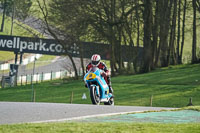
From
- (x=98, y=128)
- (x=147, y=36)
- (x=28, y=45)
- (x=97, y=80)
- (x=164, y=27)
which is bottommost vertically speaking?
(x=98, y=128)

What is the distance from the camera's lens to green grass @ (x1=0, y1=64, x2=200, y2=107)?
3634 centimetres

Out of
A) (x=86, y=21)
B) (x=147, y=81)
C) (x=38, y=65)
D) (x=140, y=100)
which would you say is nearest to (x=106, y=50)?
(x=86, y=21)

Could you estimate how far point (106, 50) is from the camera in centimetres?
5659

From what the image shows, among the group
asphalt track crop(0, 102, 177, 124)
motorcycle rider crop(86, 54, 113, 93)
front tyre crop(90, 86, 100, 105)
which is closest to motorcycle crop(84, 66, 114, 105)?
front tyre crop(90, 86, 100, 105)

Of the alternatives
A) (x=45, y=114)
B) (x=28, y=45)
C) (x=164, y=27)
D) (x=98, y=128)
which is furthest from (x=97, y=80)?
(x=28, y=45)

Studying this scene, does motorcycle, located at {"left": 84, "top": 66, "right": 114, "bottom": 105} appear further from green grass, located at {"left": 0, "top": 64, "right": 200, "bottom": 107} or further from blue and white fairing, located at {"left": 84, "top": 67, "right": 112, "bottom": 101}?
green grass, located at {"left": 0, "top": 64, "right": 200, "bottom": 107}

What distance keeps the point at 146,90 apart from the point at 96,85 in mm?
21700

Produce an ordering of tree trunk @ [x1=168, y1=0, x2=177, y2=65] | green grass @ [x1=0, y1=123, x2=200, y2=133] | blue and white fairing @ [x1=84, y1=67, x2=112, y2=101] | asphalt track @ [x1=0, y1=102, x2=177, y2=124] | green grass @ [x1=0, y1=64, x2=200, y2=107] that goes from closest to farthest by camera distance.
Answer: green grass @ [x1=0, y1=123, x2=200, y2=133], asphalt track @ [x1=0, y1=102, x2=177, y2=124], blue and white fairing @ [x1=84, y1=67, x2=112, y2=101], green grass @ [x1=0, y1=64, x2=200, y2=107], tree trunk @ [x1=168, y1=0, x2=177, y2=65]

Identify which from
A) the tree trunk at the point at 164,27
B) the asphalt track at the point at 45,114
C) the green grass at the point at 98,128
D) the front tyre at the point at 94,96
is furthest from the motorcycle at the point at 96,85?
the tree trunk at the point at 164,27

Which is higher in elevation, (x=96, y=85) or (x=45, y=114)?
(x=96, y=85)

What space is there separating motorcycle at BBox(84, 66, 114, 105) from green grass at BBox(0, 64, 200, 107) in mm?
12691

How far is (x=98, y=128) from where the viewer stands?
1148 cm

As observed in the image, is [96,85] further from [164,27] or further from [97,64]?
[164,27]

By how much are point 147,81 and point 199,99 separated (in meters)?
11.9
